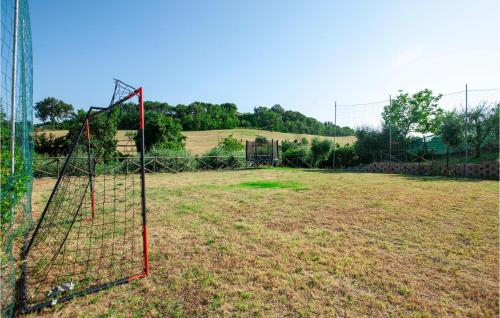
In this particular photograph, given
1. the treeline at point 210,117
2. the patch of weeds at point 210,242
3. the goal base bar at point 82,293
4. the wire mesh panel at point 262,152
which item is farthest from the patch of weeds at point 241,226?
the treeline at point 210,117

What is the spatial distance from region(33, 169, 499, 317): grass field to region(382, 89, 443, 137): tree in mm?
15110

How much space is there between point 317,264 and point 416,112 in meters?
21.0

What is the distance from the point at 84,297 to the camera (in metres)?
2.69

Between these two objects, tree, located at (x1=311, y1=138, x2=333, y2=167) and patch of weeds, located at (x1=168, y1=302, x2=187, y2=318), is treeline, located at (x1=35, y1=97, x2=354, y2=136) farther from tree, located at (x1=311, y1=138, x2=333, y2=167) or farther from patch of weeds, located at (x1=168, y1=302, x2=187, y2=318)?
patch of weeds, located at (x1=168, y1=302, x2=187, y2=318)

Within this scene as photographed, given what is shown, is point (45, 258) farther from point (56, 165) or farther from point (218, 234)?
point (56, 165)

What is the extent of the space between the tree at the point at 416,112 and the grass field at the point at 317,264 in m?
15.1

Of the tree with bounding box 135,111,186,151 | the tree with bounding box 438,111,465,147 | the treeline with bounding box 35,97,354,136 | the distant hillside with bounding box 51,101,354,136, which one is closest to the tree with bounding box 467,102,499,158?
the tree with bounding box 438,111,465,147

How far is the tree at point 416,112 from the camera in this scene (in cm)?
1948

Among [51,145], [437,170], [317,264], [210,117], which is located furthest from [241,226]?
[210,117]

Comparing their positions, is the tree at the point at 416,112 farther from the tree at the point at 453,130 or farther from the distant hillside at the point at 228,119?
the distant hillside at the point at 228,119

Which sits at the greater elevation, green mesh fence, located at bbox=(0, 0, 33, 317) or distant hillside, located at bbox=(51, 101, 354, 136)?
distant hillside, located at bbox=(51, 101, 354, 136)

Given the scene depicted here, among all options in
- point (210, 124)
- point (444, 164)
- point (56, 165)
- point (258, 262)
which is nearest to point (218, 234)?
point (258, 262)

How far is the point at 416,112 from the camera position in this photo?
20.1 metres

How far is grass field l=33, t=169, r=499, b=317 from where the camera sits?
→ 243 cm
